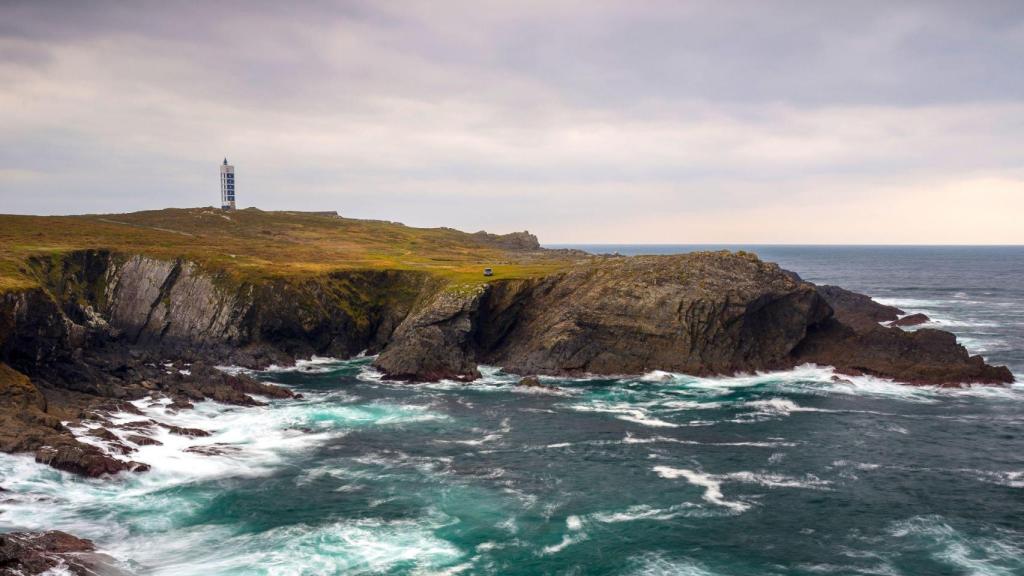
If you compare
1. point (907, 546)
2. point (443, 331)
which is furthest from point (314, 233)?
point (907, 546)

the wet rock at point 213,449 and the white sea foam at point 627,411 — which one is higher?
the white sea foam at point 627,411

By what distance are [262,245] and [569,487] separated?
10628 cm

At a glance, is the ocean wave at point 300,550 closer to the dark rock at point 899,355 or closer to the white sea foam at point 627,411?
the white sea foam at point 627,411

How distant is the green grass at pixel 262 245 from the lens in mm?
102312

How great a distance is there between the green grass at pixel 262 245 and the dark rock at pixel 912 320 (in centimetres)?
5608

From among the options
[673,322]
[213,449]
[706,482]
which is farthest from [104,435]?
[673,322]

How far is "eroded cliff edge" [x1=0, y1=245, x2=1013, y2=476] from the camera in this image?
7425cm

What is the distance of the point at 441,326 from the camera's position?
89.6 m

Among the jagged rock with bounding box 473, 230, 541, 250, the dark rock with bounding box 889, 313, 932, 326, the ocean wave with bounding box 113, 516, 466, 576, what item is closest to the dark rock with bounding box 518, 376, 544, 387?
the ocean wave with bounding box 113, 516, 466, 576

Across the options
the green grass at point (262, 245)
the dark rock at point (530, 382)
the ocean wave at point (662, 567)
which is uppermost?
the green grass at point (262, 245)

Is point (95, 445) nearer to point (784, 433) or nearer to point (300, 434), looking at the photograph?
point (300, 434)

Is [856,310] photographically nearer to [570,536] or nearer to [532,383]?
[532,383]

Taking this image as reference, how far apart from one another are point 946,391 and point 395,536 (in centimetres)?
6112

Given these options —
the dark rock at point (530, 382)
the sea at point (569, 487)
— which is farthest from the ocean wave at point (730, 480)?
the dark rock at point (530, 382)
